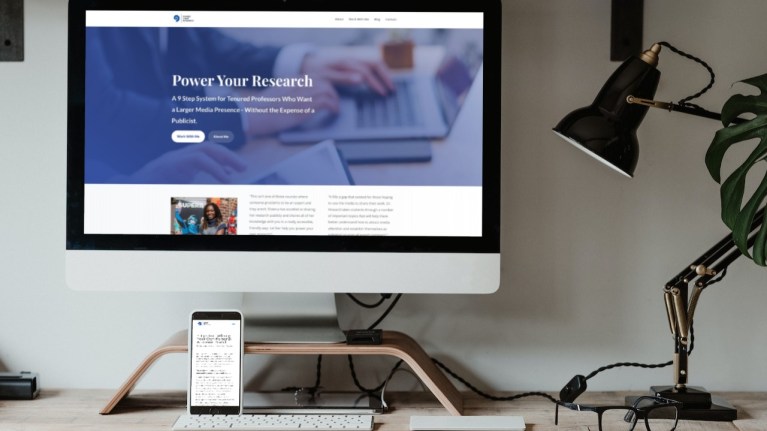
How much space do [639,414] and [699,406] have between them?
153mm

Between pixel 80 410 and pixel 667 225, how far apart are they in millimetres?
1053

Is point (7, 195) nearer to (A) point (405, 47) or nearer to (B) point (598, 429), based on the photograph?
(A) point (405, 47)

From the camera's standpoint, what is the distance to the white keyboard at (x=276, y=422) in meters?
1.16

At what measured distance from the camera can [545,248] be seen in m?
1.46

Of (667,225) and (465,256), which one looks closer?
(465,256)

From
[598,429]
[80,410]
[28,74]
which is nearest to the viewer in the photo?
[598,429]

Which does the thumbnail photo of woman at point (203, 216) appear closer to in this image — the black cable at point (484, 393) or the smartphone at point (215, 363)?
the smartphone at point (215, 363)

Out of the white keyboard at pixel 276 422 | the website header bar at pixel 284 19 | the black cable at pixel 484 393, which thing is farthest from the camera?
the black cable at pixel 484 393

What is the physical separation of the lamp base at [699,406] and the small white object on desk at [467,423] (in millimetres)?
253

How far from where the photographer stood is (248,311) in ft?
4.40

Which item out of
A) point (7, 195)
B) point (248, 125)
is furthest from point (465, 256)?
point (7, 195)

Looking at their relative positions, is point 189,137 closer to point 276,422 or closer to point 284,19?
point 284,19

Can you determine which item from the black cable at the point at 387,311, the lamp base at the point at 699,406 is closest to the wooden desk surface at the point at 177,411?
the lamp base at the point at 699,406


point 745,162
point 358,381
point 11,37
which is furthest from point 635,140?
point 11,37
